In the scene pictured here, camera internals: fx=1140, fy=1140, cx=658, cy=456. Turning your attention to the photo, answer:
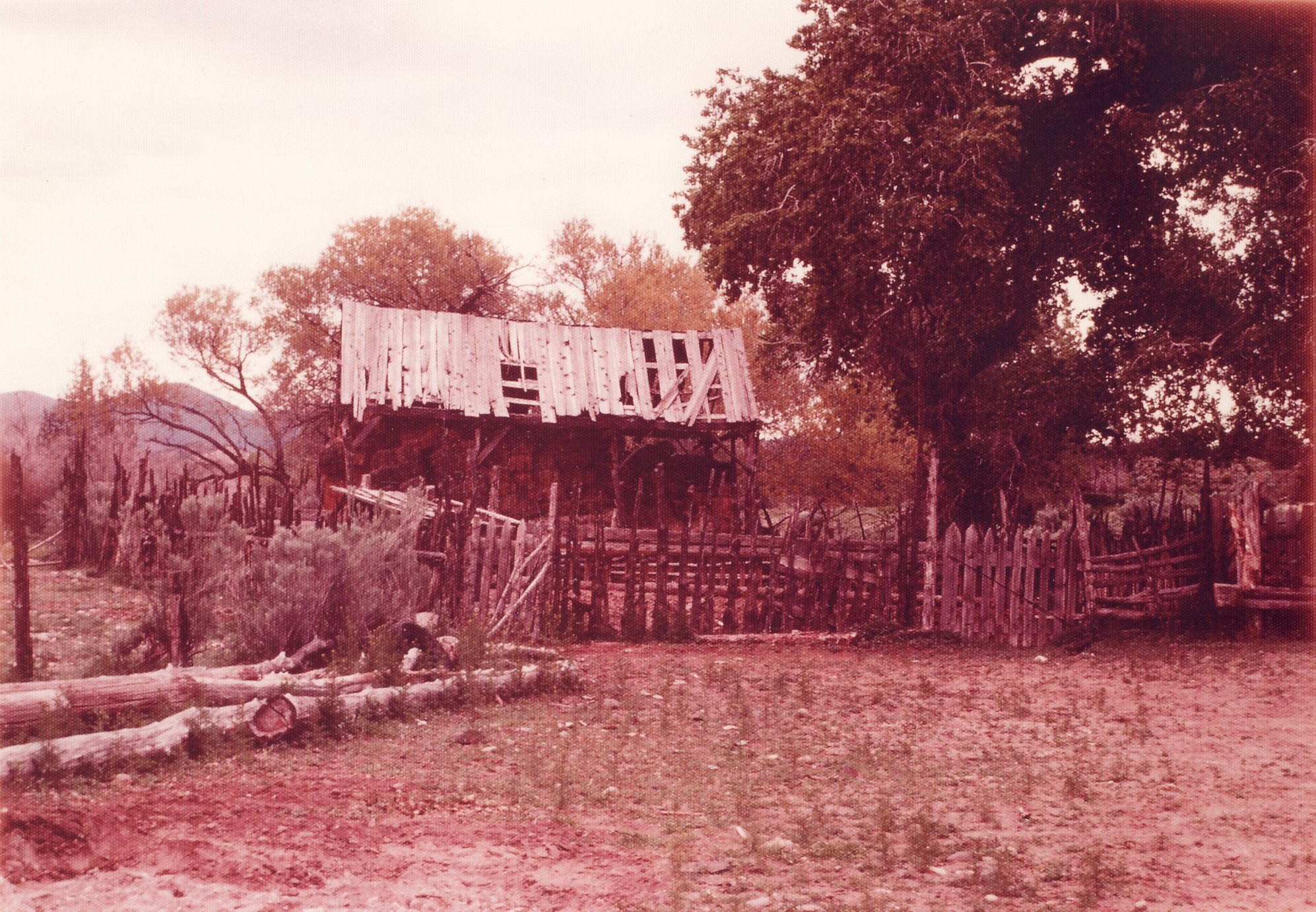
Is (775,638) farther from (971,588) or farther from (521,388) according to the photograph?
(521,388)

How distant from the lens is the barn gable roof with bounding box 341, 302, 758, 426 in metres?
21.5

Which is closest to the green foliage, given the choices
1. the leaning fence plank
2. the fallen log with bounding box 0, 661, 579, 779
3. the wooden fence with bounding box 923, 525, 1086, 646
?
the fallen log with bounding box 0, 661, 579, 779

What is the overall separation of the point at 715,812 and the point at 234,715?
10.2 ft

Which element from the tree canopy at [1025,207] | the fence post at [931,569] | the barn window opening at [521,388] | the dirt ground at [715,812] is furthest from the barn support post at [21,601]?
the barn window opening at [521,388]

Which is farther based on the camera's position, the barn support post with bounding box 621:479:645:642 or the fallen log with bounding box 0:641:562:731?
the barn support post with bounding box 621:479:645:642

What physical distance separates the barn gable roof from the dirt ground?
12.7 metres

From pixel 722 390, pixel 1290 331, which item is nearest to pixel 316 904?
pixel 1290 331

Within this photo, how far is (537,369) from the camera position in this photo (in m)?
22.7

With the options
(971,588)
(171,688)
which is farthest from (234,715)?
(971,588)

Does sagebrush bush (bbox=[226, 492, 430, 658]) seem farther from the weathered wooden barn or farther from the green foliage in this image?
the weathered wooden barn

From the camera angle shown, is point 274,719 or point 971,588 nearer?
point 274,719

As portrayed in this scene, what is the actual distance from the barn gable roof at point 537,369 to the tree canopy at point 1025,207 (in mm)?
2727

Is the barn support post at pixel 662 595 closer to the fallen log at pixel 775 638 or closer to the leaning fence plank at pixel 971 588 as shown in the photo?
the fallen log at pixel 775 638

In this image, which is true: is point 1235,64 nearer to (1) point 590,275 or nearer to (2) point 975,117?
(2) point 975,117
